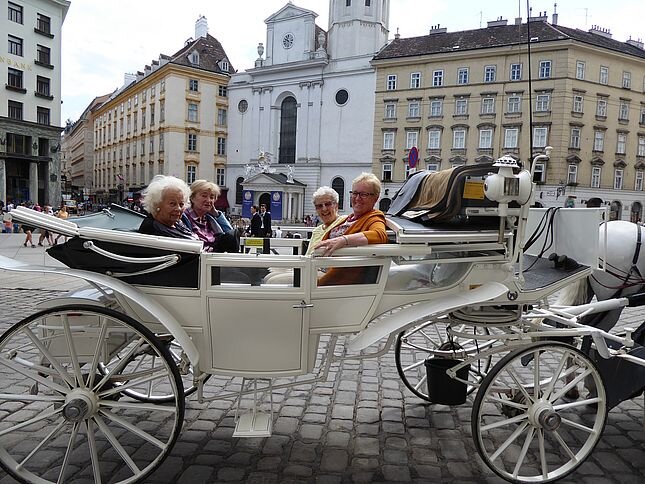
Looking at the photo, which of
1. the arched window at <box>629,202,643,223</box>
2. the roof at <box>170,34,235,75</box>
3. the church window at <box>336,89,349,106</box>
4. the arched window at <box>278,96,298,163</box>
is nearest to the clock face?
the arched window at <box>278,96,298,163</box>

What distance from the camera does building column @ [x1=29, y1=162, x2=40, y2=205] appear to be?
34.0m

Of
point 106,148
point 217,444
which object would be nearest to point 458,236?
point 217,444

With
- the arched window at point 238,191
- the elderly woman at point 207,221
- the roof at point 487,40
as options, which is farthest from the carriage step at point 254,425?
the arched window at point 238,191

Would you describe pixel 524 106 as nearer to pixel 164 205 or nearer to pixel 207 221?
pixel 207 221

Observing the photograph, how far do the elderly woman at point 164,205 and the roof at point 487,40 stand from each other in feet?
123

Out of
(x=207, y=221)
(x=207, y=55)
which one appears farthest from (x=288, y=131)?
(x=207, y=221)

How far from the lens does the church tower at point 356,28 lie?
42719 millimetres

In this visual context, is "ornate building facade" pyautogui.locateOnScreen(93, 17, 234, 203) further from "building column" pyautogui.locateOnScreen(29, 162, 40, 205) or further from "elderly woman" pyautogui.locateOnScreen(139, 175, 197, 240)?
"elderly woman" pyautogui.locateOnScreen(139, 175, 197, 240)

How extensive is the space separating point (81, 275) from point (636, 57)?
148 feet

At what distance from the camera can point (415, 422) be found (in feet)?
11.9

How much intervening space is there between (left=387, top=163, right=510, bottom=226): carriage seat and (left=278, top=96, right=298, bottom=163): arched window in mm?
43076

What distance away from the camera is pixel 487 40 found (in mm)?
38125

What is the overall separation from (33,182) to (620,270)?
37.9 meters

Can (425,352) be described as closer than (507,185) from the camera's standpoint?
No
